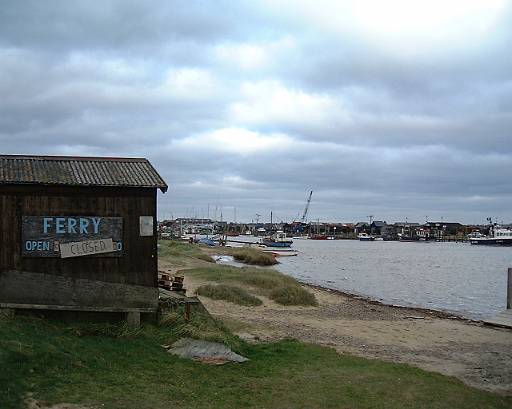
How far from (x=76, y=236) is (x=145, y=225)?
58.2 inches

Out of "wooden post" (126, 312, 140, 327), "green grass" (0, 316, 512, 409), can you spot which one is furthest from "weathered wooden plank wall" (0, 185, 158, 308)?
"green grass" (0, 316, 512, 409)

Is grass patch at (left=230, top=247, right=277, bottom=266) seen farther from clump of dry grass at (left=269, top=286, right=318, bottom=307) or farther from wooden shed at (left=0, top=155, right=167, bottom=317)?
wooden shed at (left=0, top=155, right=167, bottom=317)

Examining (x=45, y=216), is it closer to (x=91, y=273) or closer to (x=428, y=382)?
(x=91, y=273)

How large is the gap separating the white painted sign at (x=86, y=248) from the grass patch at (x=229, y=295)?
11490 mm

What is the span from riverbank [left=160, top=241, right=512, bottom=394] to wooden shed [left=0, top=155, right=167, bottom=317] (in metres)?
4.22

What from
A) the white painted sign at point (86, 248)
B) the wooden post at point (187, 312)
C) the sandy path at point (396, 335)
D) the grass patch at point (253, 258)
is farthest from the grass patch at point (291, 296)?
the grass patch at point (253, 258)

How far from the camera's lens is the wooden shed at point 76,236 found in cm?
1186

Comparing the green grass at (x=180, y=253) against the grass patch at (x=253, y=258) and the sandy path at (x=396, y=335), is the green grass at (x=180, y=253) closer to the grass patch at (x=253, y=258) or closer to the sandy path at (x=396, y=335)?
the grass patch at (x=253, y=258)

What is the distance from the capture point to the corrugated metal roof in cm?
1200

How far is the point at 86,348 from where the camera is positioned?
10.3m

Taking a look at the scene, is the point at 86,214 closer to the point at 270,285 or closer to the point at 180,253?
the point at 270,285

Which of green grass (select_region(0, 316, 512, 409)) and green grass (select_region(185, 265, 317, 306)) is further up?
green grass (select_region(0, 316, 512, 409))

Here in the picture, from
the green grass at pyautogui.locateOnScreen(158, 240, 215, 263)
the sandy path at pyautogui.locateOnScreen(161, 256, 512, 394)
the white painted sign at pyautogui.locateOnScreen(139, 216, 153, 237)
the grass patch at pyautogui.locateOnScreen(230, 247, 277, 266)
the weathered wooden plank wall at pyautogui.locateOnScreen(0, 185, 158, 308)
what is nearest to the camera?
the weathered wooden plank wall at pyautogui.locateOnScreen(0, 185, 158, 308)

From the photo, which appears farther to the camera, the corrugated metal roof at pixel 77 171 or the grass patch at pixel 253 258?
the grass patch at pixel 253 258
